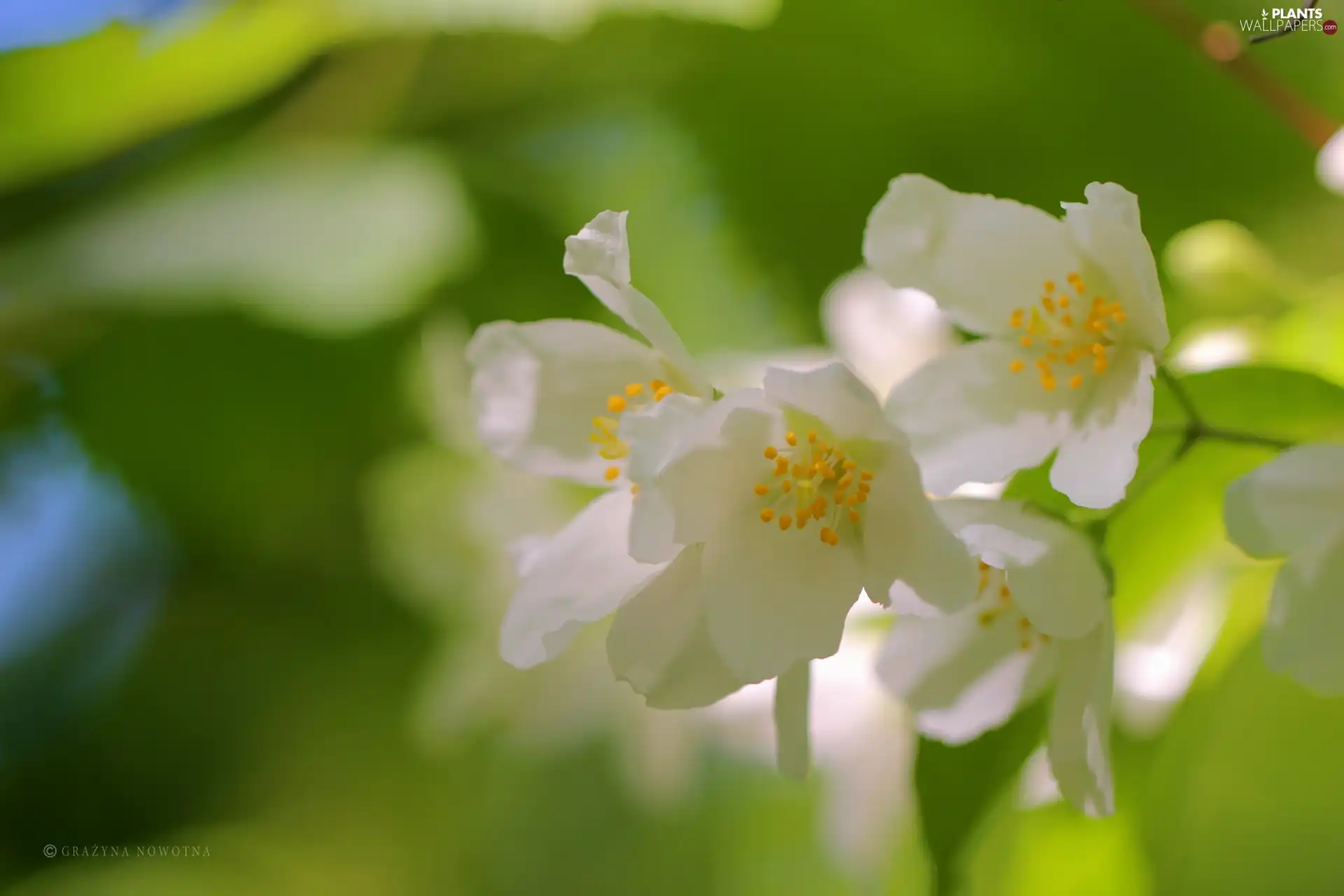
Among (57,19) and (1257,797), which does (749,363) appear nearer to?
(1257,797)

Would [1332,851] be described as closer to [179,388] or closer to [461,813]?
[461,813]

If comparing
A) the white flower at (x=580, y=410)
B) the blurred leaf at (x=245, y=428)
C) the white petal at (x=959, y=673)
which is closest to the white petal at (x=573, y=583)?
the white flower at (x=580, y=410)

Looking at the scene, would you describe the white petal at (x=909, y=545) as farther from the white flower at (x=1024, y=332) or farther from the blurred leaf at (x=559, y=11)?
the blurred leaf at (x=559, y=11)

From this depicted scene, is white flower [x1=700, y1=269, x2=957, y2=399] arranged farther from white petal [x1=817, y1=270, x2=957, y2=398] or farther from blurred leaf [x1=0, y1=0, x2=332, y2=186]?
blurred leaf [x1=0, y1=0, x2=332, y2=186]

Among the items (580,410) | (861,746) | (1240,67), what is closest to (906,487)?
(580,410)

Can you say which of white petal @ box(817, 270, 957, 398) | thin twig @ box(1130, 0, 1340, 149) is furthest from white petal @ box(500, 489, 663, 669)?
thin twig @ box(1130, 0, 1340, 149)

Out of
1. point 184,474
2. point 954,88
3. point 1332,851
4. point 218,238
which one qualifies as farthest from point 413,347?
point 1332,851
